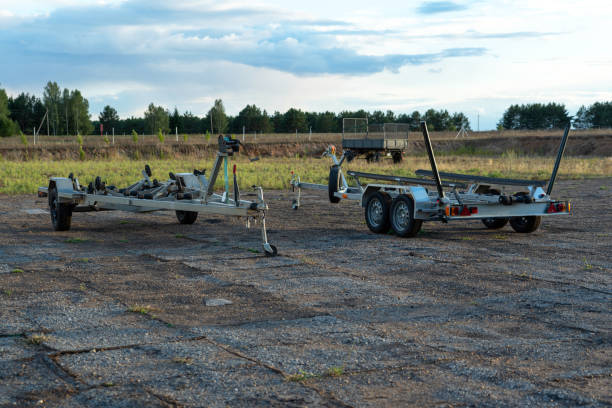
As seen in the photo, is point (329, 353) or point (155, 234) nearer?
point (329, 353)

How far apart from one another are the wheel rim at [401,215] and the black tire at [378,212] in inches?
10.0

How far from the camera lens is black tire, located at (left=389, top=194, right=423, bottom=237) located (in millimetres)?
12945

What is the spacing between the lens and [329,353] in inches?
236

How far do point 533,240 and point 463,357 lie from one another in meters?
7.79

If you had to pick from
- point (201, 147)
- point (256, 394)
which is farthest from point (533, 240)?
point (201, 147)

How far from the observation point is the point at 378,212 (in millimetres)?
13914

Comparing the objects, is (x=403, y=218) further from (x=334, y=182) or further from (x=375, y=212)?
(x=334, y=182)

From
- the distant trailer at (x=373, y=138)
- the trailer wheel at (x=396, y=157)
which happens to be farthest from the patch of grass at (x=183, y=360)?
the trailer wheel at (x=396, y=157)

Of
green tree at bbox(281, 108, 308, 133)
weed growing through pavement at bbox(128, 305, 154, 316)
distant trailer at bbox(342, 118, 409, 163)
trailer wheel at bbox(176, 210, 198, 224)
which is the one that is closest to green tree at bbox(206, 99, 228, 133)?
green tree at bbox(281, 108, 308, 133)

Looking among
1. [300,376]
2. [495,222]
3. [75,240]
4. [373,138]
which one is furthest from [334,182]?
[373,138]

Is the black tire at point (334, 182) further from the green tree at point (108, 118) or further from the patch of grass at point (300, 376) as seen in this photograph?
the green tree at point (108, 118)

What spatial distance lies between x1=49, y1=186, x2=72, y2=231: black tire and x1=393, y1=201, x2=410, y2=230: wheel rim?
634 centimetres

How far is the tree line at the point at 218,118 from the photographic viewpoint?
101 meters

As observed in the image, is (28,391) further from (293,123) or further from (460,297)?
(293,123)
